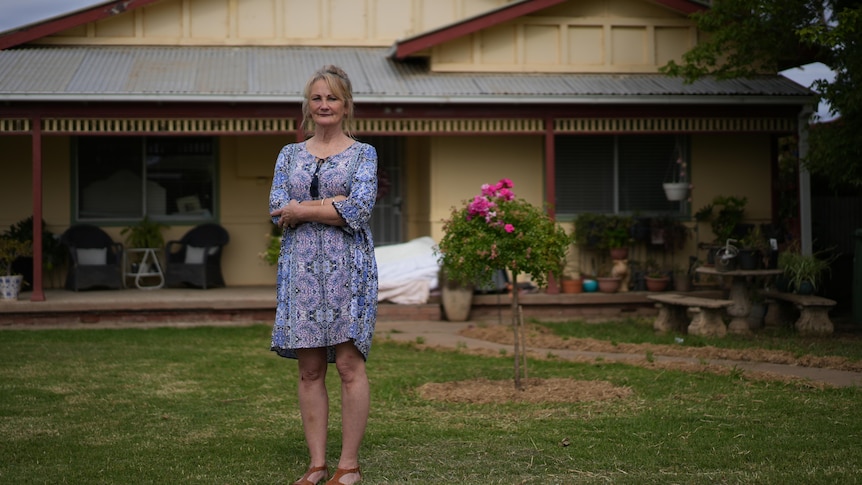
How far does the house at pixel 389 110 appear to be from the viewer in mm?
12625

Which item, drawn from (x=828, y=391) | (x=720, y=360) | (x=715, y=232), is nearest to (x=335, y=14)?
(x=715, y=232)

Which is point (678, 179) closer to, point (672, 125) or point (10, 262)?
point (672, 125)

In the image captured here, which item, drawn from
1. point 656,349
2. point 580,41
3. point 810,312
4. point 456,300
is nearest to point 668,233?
point 580,41

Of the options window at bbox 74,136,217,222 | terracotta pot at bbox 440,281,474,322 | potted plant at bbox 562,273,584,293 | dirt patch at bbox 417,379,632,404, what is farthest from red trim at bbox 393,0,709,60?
dirt patch at bbox 417,379,632,404

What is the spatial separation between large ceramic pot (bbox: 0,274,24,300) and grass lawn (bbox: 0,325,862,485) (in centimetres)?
341

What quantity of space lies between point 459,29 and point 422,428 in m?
7.97

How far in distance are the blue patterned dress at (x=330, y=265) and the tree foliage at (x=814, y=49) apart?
→ 6.47m

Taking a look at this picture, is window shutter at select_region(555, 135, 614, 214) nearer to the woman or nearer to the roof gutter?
the roof gutter

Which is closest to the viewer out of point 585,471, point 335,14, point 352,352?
point 352,352

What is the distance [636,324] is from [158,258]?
6.78 metres

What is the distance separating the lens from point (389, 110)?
12898 millimetres

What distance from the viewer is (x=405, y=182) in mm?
15133

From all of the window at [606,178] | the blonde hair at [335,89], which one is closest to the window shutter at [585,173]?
the window at [606,178]

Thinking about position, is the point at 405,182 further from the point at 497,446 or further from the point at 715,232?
the point at 497,446
